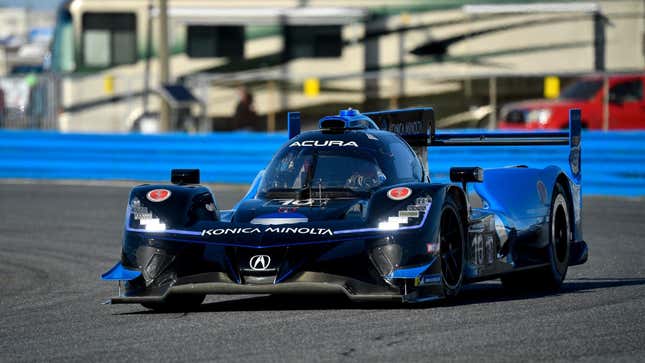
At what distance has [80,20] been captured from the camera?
98.5 feet

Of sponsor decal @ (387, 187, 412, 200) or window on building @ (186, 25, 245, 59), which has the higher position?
window on building @ (186, 25, 245, 59)

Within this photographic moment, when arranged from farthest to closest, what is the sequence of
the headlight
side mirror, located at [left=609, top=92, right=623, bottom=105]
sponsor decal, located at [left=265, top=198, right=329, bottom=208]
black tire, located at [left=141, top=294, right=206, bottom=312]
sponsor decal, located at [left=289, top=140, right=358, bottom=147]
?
side mirror, located at [left=609, top=92, right=623, bottom=105] < the headlight < sponsor decal, located at [left=289, top=140, right=358, bottom=147] < sponsor decal, located at [left=265, top=198, right=329, bottom=208] < black tire, located at [left=141, top=294, right=206, bottom=312]

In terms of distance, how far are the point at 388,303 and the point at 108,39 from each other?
886 inches

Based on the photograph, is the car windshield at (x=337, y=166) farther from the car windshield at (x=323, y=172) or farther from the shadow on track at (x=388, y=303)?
the shadow on track at (x=388, y=303)

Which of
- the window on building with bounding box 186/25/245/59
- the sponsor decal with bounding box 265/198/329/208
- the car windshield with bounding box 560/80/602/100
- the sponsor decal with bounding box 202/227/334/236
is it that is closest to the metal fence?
the window on building with bounding box 186/25/245/59

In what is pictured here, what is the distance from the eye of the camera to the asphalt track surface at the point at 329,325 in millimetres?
6344

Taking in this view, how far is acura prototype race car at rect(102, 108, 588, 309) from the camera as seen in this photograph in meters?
7.81

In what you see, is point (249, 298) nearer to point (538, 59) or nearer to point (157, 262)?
point (157, 262)

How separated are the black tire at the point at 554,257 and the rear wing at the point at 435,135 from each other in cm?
49

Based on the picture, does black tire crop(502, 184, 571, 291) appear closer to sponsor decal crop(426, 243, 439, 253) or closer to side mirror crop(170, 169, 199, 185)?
sponsor decal crop(426, 243, 439, 253)

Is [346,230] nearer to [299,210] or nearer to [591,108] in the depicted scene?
[299,210]

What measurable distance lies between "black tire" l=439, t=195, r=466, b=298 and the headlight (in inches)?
619

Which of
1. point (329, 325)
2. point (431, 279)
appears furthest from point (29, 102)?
point (329, 325)

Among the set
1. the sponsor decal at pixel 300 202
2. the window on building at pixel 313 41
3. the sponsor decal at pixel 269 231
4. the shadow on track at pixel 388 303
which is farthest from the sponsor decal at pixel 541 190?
the window on building at pixel 313 41
